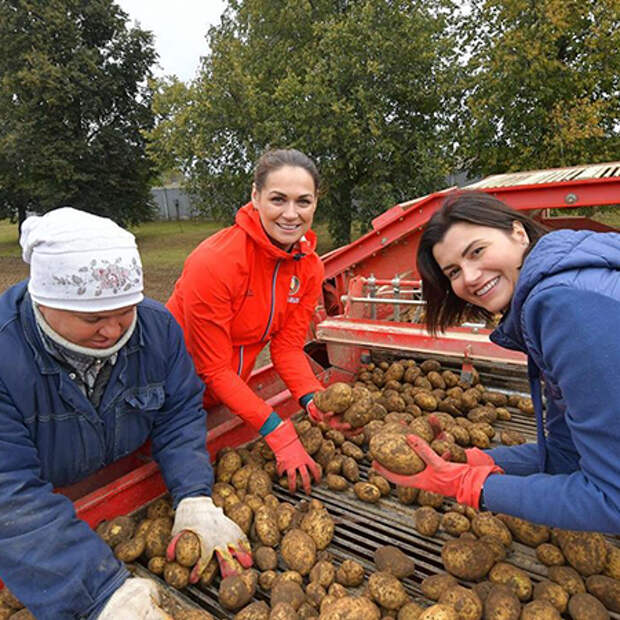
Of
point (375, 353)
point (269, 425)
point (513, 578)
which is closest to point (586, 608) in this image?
point (513, 578)

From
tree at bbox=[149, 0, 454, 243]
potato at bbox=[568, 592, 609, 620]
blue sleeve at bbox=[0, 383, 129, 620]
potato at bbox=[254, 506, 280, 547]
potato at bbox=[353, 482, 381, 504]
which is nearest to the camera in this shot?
blue sleeve at bbox=[0, 383, 129, 620]

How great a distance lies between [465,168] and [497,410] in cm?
1027

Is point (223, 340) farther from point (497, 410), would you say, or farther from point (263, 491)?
point (497, 410)

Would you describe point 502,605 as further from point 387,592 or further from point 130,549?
point 130,549

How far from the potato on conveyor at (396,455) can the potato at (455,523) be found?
1.04ft

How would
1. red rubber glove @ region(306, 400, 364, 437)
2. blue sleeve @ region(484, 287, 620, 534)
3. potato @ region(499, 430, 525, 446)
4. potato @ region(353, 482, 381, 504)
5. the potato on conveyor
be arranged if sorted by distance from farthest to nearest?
potato @ region(499, 430, 525, 446)
red rubber glove @ region(306, 400, 364, 437)
potato @ region(353, 482, 381, 504)
the potato on conveyor
blue sleeve @ region(484, 287, 620, 534)

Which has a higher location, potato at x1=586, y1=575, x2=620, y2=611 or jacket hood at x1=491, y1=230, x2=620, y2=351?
jacket hood at x1=491, y1=230, x2=620, y2=351

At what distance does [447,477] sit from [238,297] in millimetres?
1172

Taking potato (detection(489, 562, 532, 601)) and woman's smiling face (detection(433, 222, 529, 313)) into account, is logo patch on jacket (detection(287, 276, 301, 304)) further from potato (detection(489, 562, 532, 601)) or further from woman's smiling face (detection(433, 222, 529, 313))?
potato (detection(489, 562, 532, 601))

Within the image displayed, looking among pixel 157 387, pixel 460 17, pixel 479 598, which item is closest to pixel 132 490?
pixel 157 387

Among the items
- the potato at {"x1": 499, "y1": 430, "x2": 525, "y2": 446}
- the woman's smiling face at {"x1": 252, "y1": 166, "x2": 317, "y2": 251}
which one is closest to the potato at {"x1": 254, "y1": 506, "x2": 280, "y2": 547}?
the woman's smiling face at {"x1": 252, "y1": 166, "x2": 317, "y2": 251}

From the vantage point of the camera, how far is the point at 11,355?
4.93ft

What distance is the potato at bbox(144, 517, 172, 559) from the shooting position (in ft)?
6.08

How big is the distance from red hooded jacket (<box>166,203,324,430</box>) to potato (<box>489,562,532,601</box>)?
108cm
